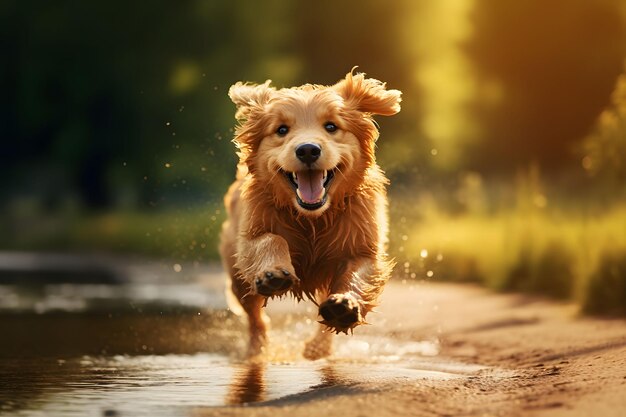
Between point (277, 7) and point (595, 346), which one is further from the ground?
point (277, 7)

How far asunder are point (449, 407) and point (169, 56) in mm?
22717

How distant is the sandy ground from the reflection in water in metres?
0.22

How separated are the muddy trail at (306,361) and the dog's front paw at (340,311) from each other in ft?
1.09

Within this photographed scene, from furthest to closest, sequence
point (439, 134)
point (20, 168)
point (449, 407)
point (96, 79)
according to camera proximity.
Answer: point (20, 168)
point (96, 79)
point (439, 134)
point (449, 407)

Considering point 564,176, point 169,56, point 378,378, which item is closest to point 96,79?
point 169,56

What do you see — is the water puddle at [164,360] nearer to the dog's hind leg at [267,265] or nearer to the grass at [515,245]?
the dog's hind leg at [267,265]

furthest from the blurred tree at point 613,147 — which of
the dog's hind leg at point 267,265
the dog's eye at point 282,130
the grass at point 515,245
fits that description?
the dog's hind leg at point 267,265

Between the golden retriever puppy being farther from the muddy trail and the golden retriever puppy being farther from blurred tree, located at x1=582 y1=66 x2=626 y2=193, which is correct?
blurred tree, located at x1=582 y1=66 x2=626 y2=193

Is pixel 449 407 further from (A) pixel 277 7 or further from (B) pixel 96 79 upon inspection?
(B) pixel 96 79

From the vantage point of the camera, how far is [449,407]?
237 inches

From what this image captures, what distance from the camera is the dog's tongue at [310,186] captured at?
751 centimetres

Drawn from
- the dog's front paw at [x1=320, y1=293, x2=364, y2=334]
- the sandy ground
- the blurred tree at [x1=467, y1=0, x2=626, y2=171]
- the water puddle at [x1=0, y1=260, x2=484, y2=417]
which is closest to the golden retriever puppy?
the dog's front paw at [x1=320, y1=293, x2=364, y2=334]

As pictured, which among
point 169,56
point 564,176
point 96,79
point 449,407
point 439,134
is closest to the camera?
point 449,407

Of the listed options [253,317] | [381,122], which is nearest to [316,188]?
[253,317]
